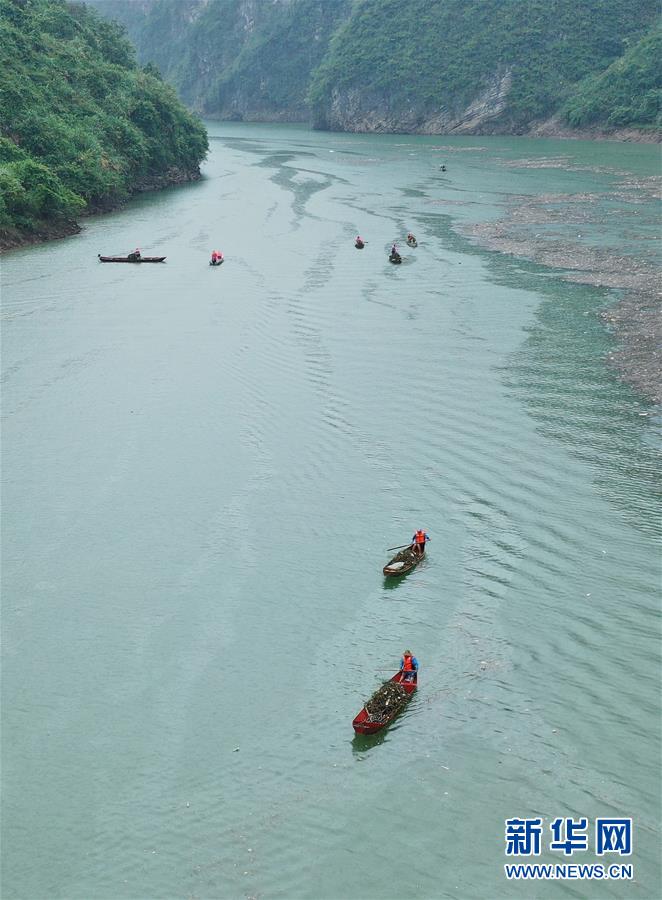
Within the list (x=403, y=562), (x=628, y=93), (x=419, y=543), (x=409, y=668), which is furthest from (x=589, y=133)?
(x=409, y=668)

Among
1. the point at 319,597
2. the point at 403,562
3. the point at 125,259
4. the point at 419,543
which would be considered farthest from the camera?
the point at 125,259

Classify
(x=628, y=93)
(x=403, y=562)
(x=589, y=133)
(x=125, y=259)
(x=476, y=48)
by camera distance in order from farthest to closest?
1. (x=476, y=48)
2. (x=589, y=133)
3. (x=628, y=93)
4. (x=125, y=259)
5. (x=403, y=562)

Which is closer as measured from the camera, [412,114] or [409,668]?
[409,668]

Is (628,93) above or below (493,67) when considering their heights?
below

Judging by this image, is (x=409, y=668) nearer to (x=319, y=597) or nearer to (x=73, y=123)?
(x=319, y=597)

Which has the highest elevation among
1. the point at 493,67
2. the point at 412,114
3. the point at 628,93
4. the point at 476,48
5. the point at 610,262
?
the point at 476,48

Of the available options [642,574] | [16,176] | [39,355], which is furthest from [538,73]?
[642,574]

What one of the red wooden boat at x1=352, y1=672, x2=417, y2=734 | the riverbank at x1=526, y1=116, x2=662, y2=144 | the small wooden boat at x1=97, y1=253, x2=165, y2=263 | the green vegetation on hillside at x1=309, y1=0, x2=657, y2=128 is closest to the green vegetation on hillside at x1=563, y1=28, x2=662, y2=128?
the riverbank at x1=526, y1=116, x2=662, y2=144

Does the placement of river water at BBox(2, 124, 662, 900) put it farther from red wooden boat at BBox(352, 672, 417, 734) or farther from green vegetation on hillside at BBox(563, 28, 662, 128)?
green vegetation on hillside at BBox(563, 28, 662, 128)

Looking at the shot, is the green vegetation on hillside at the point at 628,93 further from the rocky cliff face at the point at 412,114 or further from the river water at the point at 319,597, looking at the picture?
the river water at the point at 319,597
